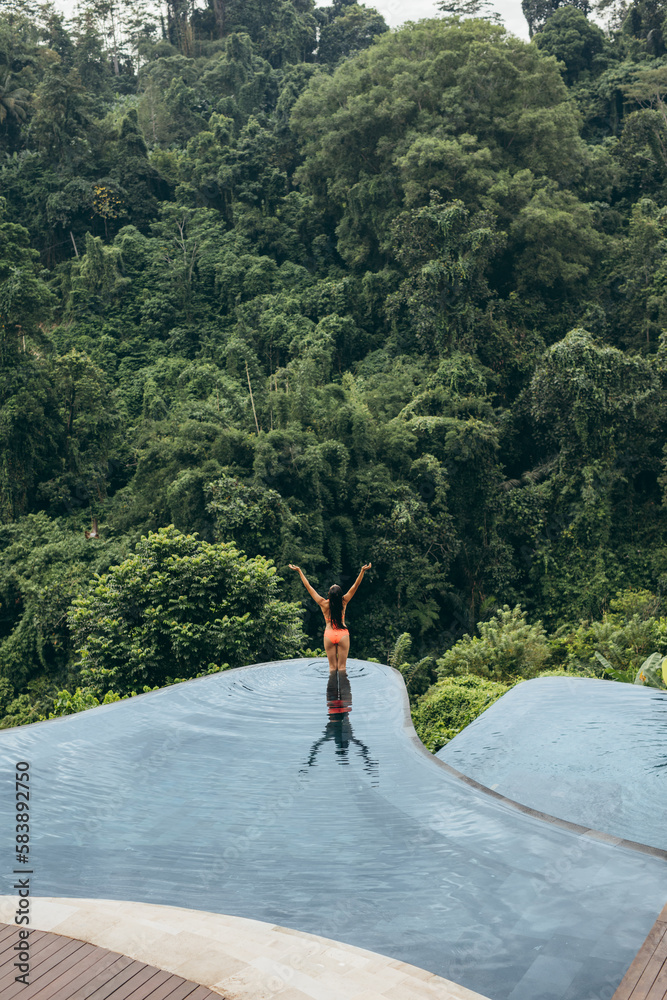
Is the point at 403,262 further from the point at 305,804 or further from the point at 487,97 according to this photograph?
→ the point at 305,804

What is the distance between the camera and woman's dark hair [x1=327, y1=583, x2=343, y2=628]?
18.7 feet

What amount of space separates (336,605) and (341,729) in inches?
36.9

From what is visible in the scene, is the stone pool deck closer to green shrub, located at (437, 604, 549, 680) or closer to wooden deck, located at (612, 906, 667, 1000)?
wooden deck, located at (612, 906, 667, 1000)

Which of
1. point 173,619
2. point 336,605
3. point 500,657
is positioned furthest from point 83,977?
point 500,657

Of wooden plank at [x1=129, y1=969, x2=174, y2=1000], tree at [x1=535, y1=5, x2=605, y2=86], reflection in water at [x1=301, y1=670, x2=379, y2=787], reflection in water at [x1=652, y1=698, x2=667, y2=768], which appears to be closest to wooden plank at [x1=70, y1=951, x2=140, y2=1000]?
wooden plank at [x1=129, y1=969, x2=174, y2=1000]

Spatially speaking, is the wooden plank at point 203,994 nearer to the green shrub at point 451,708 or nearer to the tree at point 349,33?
the green shrub at point 451,708

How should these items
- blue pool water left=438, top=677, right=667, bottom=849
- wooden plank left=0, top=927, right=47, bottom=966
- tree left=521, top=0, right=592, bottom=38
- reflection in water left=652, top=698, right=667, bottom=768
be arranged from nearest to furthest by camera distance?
wooden plank left=0, top=927, right=47, bottom=966 < blue pool water left=438, top=677, right=667, bottom=849 < reflection in water left=652, top=698, right=667, bottom=768 < tree left=521, top=0, right=592, bottom=38

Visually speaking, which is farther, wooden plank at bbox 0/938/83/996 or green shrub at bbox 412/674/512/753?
green shrub at bbox 412/674/512/753

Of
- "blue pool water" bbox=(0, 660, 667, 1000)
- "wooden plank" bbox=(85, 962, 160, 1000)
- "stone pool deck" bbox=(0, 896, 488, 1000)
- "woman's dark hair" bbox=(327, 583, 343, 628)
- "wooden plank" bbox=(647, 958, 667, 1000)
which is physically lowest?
"blue pool water" bbox=(0, 660, 667, 1000)

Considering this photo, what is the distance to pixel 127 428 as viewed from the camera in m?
18.8

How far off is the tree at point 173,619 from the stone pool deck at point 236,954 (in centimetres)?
572

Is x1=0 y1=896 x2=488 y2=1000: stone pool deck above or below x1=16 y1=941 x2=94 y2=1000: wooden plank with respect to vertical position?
below

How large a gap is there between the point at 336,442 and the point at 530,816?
36.8ft

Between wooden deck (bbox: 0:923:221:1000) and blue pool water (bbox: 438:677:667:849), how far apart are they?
246cm
